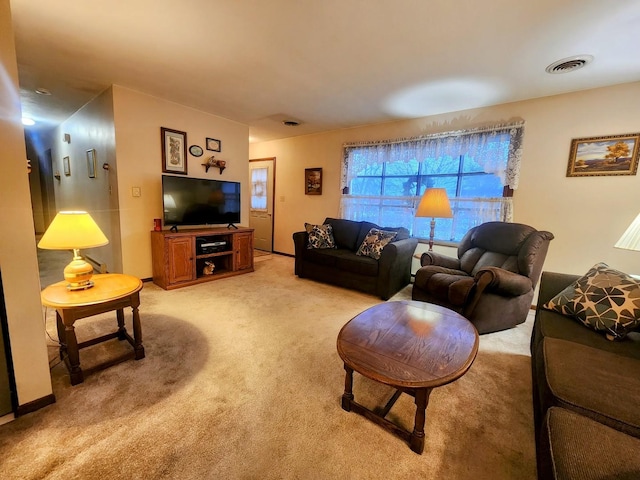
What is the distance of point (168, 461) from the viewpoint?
3.88 ft

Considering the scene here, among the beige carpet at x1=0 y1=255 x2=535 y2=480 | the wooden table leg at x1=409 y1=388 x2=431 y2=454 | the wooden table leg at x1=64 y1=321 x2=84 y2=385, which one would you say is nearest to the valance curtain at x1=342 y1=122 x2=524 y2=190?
the beige carpet at x1=0 y1=255 x2=535 y2=480

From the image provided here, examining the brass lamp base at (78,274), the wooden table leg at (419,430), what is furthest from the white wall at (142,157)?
the wooden table leg at (419,430)

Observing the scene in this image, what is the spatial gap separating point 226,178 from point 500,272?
3.84 m

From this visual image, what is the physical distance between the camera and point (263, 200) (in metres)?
5.79

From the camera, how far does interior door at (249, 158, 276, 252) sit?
562cm

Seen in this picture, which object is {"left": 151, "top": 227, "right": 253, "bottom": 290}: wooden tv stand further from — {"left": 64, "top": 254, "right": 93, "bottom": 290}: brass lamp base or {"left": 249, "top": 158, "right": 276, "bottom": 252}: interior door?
{"left": 249, "top": 158, "right": 276, "bottom": 252}: interior door

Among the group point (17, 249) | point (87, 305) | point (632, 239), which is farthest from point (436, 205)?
point (17, 249)

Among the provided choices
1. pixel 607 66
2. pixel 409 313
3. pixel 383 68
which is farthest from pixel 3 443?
pixel 607 66

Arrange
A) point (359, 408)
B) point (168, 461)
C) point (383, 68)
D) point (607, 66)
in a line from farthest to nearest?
point (383, 68) → point (607, 66) → point (359, 408) → point (168, 461)

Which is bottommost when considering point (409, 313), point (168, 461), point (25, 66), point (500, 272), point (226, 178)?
point (168, 461)

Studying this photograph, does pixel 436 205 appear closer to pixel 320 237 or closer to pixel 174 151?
pixel 320 237

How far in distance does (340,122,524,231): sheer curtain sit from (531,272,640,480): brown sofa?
199 cm

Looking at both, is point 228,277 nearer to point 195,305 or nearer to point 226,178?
point 195,305

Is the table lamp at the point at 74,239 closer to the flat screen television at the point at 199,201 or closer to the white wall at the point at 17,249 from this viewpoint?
the white wall at the point at 17,249
